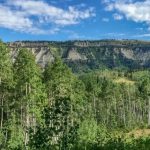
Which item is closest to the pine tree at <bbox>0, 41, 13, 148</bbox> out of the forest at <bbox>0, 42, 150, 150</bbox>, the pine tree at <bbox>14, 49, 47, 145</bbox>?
the forest at <bbox>0, 42, 150, 150</bbox>

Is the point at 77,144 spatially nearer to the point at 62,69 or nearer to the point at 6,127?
the point at 6,127

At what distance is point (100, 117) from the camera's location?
385ft

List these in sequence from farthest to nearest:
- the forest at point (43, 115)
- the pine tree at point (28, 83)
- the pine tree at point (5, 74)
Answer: the pine tree at point (28, 83) → the pine tree at point (5, 74) → the forest at point (43, 115)

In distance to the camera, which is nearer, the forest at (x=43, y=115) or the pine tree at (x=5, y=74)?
the forest at (x=43, y=115)

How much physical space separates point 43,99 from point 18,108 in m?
5.18

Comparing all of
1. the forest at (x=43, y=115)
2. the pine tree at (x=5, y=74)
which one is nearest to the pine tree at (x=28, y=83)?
the forest at (x=43, y=115)

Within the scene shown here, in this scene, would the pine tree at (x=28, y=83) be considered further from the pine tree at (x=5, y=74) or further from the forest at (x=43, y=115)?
the pine tree at (x=5, y=74)

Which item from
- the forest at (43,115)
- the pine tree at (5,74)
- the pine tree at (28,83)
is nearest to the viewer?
the forest at (43,115)

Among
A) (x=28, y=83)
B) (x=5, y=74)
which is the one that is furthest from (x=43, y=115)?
(x=28, y=83)

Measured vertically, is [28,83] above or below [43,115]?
above

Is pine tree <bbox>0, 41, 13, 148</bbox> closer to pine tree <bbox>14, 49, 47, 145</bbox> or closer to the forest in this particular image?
the forest

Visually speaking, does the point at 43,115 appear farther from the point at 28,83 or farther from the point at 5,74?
the point at 28,83

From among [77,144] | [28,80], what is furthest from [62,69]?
[77,144]

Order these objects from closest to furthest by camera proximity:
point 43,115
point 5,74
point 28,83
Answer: point 43,115
point 5,74
point 28,83
